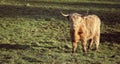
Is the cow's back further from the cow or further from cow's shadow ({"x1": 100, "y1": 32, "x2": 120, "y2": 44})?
cow's shadow ({"x1": 100, "y1": 32, "x2": 120, "y2": 44})

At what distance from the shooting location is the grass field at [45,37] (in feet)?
35.8

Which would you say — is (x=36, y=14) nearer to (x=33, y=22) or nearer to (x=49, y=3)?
(x=33, y=22)

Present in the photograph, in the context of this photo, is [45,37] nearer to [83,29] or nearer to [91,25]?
[91,25]

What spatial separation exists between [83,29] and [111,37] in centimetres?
362

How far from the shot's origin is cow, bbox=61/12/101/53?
10570 millimetres

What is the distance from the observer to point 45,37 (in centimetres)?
1416

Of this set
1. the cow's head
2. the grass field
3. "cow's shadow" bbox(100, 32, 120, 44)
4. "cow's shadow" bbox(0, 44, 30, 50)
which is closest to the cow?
the cow's head

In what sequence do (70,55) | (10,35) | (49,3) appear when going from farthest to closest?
(49,3) < (10,35) < (70,55)

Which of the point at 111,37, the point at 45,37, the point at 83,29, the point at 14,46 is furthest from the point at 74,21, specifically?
the point at 111,37

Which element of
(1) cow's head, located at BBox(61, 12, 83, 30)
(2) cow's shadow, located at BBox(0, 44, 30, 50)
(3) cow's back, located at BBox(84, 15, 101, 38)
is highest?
(1) cow's head, located at BBox(61, 12, 83, 30)

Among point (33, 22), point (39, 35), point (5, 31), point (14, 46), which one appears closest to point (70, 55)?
point (14, 46)

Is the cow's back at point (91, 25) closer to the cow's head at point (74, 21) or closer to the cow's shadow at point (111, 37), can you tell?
the cow's head at point (74, 21)

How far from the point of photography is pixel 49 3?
24906mm

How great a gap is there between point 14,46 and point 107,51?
3348mm
